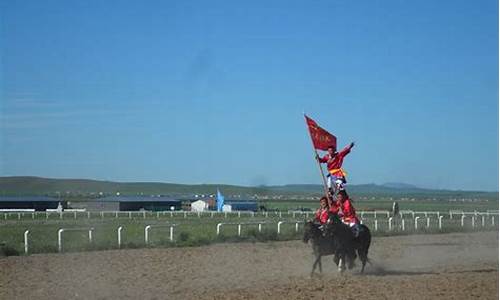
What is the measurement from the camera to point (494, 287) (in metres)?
14.9

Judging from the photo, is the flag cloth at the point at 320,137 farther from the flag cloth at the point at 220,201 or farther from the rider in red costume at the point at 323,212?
the flag cloth at the point at 220,201

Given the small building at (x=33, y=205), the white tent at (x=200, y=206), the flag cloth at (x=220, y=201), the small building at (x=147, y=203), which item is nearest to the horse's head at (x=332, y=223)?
the small building at (x=33, y=205)

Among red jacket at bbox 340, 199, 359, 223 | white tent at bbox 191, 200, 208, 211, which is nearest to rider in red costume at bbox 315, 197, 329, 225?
red jacket at bbox 340, 199, 359, 223

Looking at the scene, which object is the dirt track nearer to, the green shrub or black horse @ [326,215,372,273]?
black horse @ [326,215,372,273]

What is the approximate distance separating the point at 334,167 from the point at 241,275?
294cm

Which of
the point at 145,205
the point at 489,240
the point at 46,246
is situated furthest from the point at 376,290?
the point at 145,205

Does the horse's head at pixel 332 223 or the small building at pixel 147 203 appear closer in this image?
the horse's head at pixel 332 223

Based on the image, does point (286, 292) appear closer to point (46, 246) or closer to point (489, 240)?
point (46, 246)

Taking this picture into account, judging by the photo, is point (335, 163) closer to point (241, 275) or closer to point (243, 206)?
point (241, 275)

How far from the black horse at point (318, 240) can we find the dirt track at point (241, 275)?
1.65 feet

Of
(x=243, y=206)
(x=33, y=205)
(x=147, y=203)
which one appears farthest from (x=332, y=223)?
(x=147, y=203)

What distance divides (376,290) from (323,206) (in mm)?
3587

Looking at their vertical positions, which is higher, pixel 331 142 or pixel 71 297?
pixel 331 142

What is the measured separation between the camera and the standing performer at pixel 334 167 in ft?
57.6
